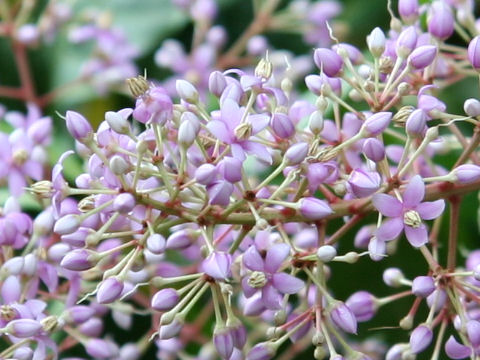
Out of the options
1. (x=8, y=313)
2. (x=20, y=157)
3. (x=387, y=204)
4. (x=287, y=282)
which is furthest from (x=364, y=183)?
(x=20, y=157)

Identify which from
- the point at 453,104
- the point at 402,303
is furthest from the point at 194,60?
the point at 402,303

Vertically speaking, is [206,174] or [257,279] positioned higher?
[206,174]

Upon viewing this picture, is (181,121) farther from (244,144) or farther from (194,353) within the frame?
(194,353)

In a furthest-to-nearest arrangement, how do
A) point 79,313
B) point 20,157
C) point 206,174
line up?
point 20,157
point 79,313
point 206,174

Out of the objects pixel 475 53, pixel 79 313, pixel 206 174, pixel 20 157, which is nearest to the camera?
pixel 206 174

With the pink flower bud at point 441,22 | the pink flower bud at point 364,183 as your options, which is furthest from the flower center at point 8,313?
the pink flower bud at point 441,22

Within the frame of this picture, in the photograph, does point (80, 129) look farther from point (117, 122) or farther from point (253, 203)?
point (253, 203)
